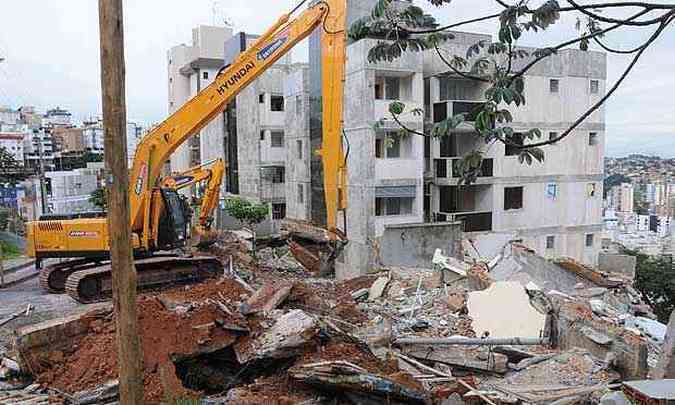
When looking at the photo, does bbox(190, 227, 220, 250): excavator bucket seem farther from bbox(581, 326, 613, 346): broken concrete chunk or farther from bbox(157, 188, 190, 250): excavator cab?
bbox(581, 326, 613, 346): broken concrete chunk

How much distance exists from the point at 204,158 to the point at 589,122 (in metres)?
22.7

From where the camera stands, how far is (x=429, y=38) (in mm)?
3617

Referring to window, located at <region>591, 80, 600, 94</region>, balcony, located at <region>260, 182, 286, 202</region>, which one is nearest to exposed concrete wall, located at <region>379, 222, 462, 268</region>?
window, located at <region>591, 80, 600, 94</region>

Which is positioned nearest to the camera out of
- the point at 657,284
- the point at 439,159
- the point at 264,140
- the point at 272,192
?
the point at 439,159

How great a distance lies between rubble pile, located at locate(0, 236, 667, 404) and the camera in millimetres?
6035

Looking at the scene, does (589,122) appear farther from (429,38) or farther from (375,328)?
(429,38)

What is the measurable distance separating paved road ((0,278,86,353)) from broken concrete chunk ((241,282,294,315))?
3.39 m

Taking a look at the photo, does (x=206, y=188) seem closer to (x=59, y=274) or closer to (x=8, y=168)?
(x=59, y=274)

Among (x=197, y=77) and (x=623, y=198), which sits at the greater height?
(x=197, y=77)

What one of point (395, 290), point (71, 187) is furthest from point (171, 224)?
point (71, 187)

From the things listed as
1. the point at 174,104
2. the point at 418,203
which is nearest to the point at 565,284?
the point at 418,203

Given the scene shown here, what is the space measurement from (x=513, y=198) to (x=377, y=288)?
11136mm

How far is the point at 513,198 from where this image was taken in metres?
21.5

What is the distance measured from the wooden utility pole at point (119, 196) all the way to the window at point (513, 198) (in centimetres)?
1897
